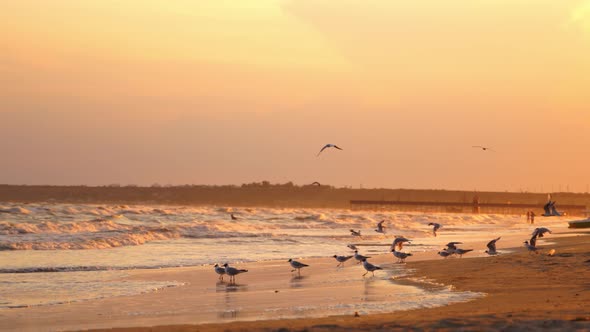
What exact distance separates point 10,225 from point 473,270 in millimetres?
24288

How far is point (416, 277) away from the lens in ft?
64.7

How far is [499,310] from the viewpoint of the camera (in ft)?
41.8

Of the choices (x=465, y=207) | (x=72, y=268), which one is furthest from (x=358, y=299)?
(x=465, y=207)

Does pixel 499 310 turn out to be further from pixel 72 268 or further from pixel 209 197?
pixel 209 197

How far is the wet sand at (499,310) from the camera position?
11266mm

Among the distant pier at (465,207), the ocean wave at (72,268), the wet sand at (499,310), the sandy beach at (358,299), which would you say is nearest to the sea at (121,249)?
the ocean wave at (72,268)

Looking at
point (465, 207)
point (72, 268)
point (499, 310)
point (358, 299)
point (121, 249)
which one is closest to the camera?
point (499, 310)

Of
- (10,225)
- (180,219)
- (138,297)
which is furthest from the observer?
(180,219)

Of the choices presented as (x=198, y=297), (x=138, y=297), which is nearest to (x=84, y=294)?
(x=138, y=297)

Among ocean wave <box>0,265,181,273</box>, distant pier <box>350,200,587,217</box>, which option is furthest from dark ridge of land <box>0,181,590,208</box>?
ocean wave <box>0,265,181,273</box>

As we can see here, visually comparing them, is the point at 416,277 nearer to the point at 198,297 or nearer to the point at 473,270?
the point at 473,270

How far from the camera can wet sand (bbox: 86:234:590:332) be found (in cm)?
1127

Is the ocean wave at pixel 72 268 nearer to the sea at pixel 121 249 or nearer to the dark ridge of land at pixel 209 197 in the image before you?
the sea at pixel 121 249

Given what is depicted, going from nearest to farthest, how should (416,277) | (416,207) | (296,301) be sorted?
(296,301) < (416,277) < (416,207)
